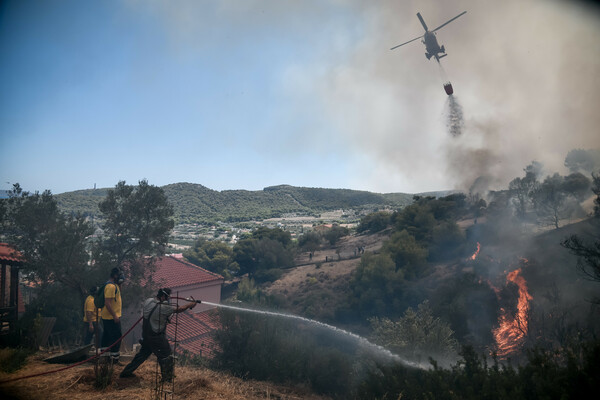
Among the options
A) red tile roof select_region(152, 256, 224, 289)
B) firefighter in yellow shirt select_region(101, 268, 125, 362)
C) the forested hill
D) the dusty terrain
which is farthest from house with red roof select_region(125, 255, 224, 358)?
the forested hill

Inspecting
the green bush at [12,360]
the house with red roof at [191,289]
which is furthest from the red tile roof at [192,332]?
the green bush at [12,360]

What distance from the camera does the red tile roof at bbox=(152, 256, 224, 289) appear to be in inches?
1107

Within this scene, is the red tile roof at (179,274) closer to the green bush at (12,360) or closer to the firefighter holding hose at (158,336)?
the green bush at (12,360)

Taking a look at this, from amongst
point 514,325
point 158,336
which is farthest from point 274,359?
point 514,325

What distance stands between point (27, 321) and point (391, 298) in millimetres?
27381

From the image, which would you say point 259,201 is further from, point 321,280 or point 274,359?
point 274,359

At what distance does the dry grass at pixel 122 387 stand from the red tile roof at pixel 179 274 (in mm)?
19369

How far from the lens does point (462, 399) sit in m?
6.19

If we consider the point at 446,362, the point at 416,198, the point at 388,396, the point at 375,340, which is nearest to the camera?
the point at 388,396

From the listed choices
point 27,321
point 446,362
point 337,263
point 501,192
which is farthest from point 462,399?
point 501,192

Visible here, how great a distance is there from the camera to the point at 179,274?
29625 mm

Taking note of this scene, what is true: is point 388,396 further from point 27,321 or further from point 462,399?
point 27,321

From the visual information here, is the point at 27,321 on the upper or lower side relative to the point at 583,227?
lower

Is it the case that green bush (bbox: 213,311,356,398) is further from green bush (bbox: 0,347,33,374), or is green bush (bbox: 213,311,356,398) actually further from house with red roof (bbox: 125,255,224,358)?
house with red roof (bbox: 125,255,224,358)
